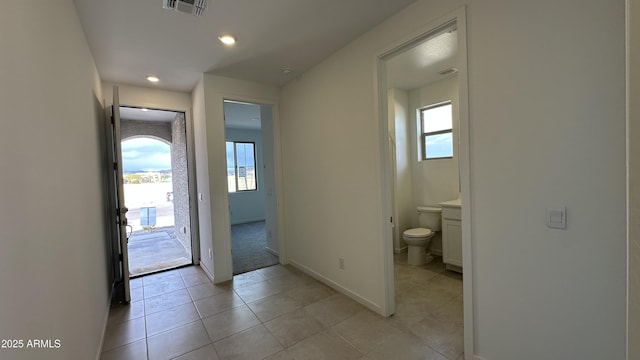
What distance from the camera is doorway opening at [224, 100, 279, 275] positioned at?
4289mm

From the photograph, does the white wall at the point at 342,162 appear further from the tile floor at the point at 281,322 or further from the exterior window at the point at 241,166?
the exterior window at the point at 241,166

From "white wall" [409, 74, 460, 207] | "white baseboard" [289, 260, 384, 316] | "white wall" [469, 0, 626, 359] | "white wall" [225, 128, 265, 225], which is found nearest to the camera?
"white wall" [469, 0, 626, 359]

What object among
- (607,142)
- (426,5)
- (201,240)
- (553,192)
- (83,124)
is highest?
(426,5)

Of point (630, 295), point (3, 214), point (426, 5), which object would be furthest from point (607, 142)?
point (3, 214)

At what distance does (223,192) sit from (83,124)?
1590 millimetres

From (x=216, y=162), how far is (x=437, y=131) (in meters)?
3.32

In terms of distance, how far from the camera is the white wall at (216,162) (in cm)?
328

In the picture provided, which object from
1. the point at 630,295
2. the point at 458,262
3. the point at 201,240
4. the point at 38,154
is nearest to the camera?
the point at 630,295

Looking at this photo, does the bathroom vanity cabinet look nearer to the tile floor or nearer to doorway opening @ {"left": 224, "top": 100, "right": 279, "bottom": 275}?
the tile floor

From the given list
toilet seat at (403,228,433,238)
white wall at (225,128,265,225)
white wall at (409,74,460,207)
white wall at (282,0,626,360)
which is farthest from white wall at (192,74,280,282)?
white wall at (225,128,265,225)

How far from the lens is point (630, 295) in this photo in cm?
64

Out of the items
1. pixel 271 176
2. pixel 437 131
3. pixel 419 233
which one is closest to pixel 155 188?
pixel 271 176

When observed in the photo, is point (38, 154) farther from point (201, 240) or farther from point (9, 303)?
point (201, 240)

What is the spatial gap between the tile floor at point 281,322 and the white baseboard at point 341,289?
6cm
